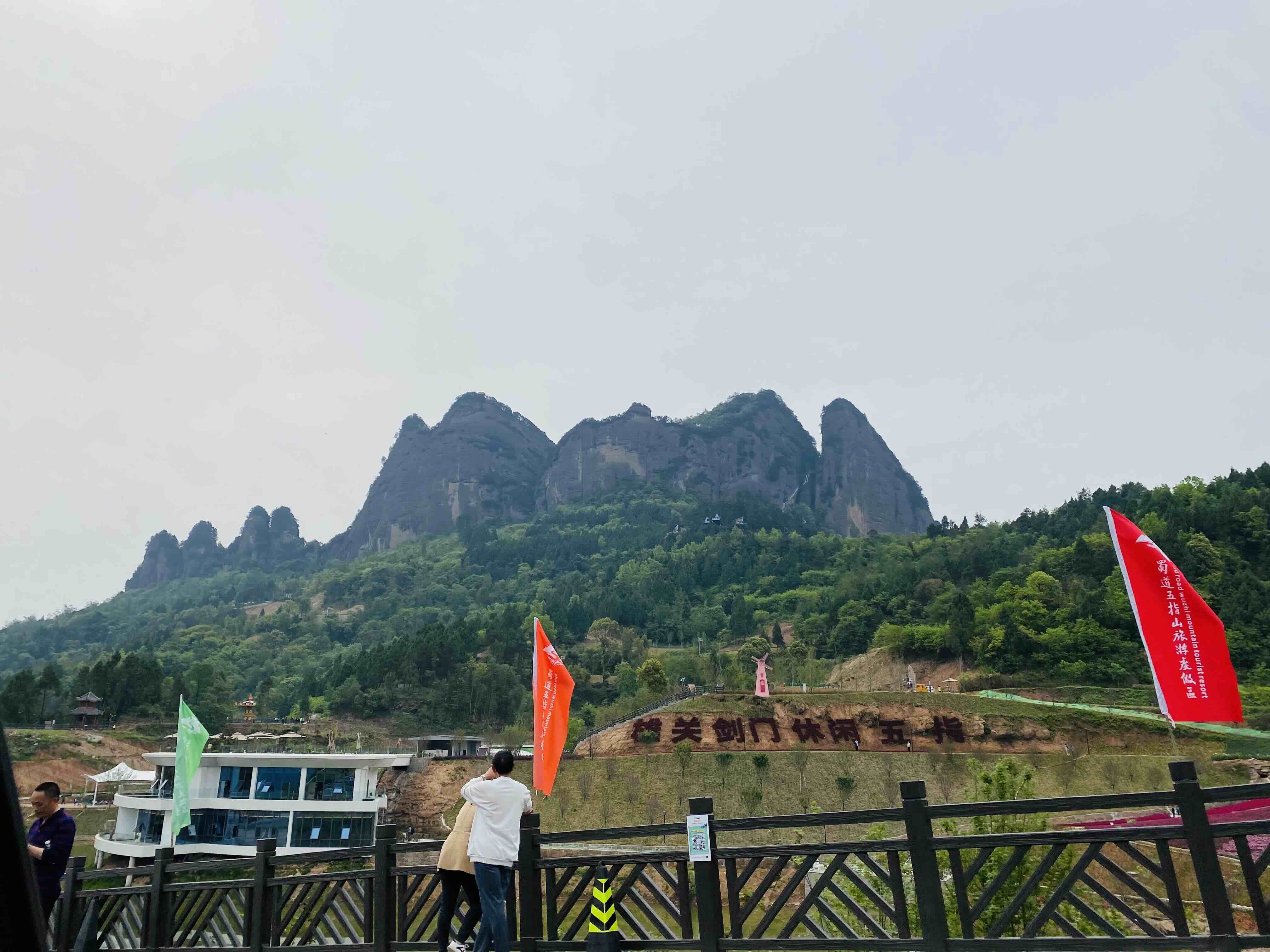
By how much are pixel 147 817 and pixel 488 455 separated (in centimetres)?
14900

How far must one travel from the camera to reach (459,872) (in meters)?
6.62

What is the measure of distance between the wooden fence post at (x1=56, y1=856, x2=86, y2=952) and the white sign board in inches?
283

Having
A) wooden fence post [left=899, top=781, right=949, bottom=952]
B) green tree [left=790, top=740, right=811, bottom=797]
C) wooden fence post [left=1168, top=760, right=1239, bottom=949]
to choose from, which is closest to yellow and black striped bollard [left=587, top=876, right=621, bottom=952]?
wooden fence post [left=899, top=781, right=949, bottom=952]

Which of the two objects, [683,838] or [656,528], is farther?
[656,528]

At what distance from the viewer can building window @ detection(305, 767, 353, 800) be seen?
33.2 meters

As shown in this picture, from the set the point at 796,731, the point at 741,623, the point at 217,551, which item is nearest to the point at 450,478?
the point at 217,551

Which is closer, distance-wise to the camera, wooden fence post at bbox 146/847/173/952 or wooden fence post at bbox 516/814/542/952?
wooden fence post at bbox 516/814/542/952

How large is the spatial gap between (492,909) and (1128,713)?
44133 millimetres

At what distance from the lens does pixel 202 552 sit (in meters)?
191

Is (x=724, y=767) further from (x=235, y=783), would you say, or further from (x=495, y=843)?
(x=495, y=843)

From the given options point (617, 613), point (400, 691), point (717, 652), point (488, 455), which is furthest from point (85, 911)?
point (488, 455)

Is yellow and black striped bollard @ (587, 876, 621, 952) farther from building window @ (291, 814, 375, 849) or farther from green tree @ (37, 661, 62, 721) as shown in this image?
green tree @ (37, 661, 62, 721)

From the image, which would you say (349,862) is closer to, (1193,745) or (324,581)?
(1193,745)

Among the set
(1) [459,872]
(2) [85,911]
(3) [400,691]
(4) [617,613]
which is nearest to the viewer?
(1) [459,872]
